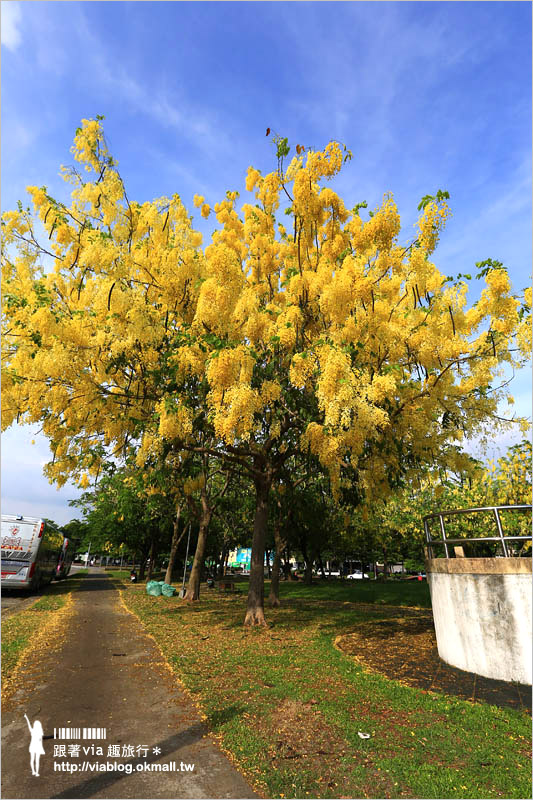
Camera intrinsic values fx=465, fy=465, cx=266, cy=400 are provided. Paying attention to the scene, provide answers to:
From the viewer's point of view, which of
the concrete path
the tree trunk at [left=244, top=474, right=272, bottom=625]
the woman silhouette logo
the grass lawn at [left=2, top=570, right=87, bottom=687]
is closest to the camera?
the concrete path

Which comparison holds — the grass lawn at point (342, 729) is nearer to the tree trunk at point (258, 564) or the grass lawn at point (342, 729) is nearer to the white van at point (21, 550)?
the tree trunk at point (258, 564)

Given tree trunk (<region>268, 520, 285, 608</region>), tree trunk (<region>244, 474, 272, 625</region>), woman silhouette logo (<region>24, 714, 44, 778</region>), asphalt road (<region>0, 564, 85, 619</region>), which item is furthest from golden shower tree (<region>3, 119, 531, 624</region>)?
tree trunk (<region>268, 520, 285, 608</region>)

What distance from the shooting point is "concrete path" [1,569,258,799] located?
3.99 meters

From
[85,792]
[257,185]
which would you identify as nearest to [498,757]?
[85,792]

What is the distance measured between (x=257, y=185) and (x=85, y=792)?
1185 centimetres

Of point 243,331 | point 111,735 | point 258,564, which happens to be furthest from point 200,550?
point 111,735

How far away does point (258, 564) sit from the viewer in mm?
12656

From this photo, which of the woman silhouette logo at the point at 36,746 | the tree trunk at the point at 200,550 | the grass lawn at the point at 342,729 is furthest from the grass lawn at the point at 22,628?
the tree trunk at the point at 200,550

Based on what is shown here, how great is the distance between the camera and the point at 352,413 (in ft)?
29.8

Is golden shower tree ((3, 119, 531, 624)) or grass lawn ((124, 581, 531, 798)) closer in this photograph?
grass lawn ((124, 581, 531, 798))

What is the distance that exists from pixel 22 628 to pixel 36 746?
780cm

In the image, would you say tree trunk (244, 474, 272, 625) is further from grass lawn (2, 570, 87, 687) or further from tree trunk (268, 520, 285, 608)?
tree trunk (268, 520, 285, 608)

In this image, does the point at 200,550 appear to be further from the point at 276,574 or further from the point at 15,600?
the point at 15,600

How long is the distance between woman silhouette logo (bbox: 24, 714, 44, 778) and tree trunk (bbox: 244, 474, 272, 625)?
758 centimetres
